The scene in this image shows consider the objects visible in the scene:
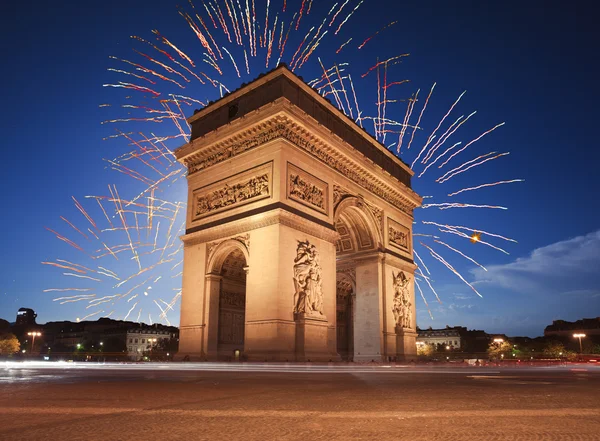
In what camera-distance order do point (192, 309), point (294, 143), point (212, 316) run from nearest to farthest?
1. point (294, 143)
2. point (212, 316)
3. point (192, 309)

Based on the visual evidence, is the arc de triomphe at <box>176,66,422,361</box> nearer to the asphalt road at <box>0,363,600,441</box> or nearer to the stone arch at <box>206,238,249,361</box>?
the stone arch at <box>206,238,249,361</box>

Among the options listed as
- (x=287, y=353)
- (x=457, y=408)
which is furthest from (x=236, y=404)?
(x=287, y=353)

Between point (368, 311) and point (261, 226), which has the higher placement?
point (261, 226)

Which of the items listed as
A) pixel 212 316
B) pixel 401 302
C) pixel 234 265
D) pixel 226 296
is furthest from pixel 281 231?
pixel 401 302

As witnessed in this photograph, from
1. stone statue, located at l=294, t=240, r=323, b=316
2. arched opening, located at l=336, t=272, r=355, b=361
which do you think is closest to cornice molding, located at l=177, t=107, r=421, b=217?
stone statue, located at l=294, t=240, r=323, b=316

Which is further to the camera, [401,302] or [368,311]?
[401,302]

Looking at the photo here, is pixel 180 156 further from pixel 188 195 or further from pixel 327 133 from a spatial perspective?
pixel 327 133

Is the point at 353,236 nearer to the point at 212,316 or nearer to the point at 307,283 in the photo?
the point at 307,283
